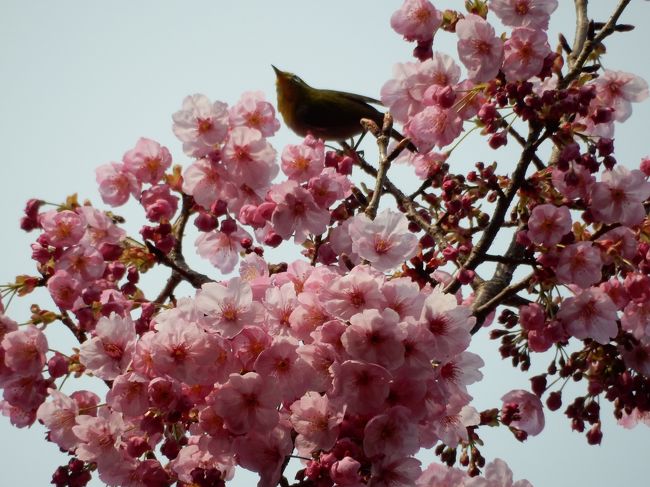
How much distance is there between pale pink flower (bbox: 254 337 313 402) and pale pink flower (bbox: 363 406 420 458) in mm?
240

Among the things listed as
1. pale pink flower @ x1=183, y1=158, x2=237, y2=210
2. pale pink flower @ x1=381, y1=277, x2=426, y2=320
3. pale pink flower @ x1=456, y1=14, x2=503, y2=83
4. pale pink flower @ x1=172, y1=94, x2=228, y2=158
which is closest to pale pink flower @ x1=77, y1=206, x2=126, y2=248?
pale pink flower @ x1=183, y1=158, x2=237, y2=210

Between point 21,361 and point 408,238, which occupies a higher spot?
point 408,238

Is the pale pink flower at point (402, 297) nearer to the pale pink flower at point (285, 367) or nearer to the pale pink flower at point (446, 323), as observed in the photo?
the pale pink flower at point (446, 323)

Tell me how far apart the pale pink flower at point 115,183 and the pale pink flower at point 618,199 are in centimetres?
191

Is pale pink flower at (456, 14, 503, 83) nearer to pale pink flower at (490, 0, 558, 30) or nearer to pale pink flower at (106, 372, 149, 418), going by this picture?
pale pink flower at (490, 0, 558, 30)

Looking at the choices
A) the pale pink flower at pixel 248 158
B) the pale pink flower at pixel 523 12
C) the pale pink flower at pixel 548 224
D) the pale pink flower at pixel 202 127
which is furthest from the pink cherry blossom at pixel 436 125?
the pale pink flower at pixel 202 127

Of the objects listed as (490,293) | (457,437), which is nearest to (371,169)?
(490,293)

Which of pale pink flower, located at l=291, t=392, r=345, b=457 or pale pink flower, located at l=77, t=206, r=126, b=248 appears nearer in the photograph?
pale pink flower, located at l=291, t=392, r=345, b=457

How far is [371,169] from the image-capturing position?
12.3 feet

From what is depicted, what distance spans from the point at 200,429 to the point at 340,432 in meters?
0.45

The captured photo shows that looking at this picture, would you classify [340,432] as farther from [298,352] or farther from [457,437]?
[457,437]

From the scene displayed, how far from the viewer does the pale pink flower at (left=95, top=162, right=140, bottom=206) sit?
10.2ft

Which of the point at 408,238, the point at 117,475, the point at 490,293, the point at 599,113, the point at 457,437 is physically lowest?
the point at 117,475

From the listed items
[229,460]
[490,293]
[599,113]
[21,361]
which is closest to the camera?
[229,460]
